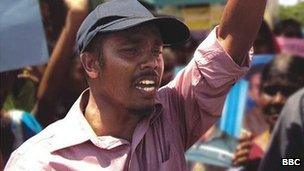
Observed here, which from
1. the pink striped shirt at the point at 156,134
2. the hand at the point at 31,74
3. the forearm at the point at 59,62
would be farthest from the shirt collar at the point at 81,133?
the hand at the point at 31,74

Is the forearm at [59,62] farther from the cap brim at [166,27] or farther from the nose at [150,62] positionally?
the nose at [150,62]

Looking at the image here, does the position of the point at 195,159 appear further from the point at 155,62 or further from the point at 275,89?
the point at 155,62

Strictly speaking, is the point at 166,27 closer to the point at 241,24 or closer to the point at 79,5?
the point at 241,24

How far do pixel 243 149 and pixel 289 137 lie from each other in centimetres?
120

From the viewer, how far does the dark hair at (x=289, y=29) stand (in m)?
6.67

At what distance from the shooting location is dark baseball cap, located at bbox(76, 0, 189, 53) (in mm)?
2441

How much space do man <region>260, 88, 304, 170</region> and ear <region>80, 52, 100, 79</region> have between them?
3.67 ft

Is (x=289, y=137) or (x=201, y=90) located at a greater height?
(x=201, y=90)

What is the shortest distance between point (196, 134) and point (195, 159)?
2.27 meters

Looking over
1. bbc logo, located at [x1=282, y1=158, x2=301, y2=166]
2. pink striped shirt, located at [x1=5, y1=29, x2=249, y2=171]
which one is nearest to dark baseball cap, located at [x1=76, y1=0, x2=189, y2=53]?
pink striped shirt, located at [x1=5, y1=29, x2=249, y2=171]

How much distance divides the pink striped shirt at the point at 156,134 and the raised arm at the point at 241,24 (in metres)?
0.03

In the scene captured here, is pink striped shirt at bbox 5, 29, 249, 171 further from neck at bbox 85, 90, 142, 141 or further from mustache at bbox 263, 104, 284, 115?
mustache at bbox 263, 104, 284, 115

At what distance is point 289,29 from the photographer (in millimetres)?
6773

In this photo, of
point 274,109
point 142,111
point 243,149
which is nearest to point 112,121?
point 142,111
